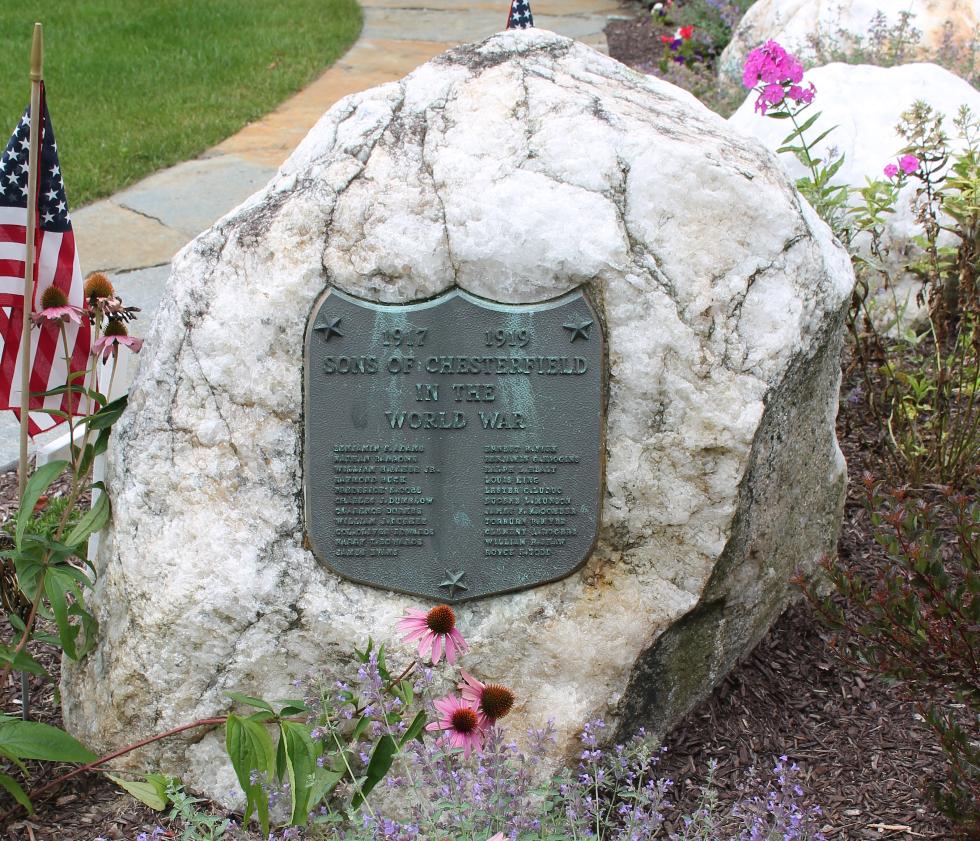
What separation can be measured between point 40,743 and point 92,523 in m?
0.56

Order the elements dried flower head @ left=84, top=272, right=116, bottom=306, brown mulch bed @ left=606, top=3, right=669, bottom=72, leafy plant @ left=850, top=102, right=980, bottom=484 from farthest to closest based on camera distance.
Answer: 1. brown mulch bed @ left=606, top=3, right=669, bottom=72
2. leafy plant @ left=850, top=102, right=980, bottom=484
3. dried flower head @ left=84, top=272, right=116, bottom=306

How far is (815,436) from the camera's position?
130 inches

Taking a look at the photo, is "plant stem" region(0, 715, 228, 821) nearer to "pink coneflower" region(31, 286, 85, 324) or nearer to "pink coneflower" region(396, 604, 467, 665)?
"pink coneflower" region(396, 604, 467, 665)

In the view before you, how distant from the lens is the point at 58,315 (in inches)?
120

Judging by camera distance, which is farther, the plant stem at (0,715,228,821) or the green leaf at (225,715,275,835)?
the plant stem at (0,715,228,821)

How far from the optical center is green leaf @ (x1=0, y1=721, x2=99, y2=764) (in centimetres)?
287

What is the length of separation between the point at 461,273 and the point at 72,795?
1.74 metres

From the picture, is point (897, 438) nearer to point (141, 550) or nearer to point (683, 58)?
point (141, 550)

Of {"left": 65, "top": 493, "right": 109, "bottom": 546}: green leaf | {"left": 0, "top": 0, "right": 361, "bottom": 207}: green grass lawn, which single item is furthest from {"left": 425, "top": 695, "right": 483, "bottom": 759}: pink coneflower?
{"left": 0, "top": 0, "right": 361, "bottom": 207}: green grass lawn

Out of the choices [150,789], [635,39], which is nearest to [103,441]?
[150,789]

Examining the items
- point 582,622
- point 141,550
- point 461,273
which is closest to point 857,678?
point 582,622

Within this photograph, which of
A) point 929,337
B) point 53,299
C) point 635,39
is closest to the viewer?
point 53,299

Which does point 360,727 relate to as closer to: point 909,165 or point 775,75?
point 775,75

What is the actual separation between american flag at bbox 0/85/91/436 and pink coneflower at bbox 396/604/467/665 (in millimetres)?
1286
